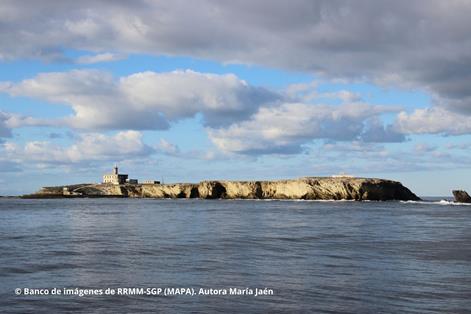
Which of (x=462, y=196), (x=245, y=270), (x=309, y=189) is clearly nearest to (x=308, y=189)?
(x=309, y=189)

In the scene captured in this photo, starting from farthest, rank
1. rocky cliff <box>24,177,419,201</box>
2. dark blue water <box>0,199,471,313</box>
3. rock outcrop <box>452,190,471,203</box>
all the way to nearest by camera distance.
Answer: rocky cliff <box>24,177,419,201</box>
rock outcrop <box>452,190,471,203</box>
dark blue water <box>0,199,471,313</box>

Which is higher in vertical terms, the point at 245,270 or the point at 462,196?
the point at 462,196

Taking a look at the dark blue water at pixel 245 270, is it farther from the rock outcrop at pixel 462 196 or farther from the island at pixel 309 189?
the island at pixel 309 189

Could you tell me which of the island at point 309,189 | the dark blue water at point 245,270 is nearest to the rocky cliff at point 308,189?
the island at point 309,189

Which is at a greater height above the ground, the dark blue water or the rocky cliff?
the rocky cliff

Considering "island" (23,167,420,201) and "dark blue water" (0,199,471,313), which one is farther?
"island" (23,167,420,201)

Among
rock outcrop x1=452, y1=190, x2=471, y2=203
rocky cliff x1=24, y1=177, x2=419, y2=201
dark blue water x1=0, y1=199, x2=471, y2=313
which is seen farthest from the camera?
rocky cliff x1=24, y1=177, x2=419, y2=201

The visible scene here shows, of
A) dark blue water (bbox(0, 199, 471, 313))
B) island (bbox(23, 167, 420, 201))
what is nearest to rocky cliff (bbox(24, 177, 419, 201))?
island (bbox(23, 167, 420, 201))

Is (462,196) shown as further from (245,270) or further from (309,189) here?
(245,270)

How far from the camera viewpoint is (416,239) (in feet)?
141

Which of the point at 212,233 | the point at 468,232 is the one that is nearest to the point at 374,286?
the point at 212,233

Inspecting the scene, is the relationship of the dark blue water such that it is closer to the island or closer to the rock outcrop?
the rock outcrop

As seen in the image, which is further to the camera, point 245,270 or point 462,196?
point 462,196

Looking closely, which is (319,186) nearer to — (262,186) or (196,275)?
(262,186)
